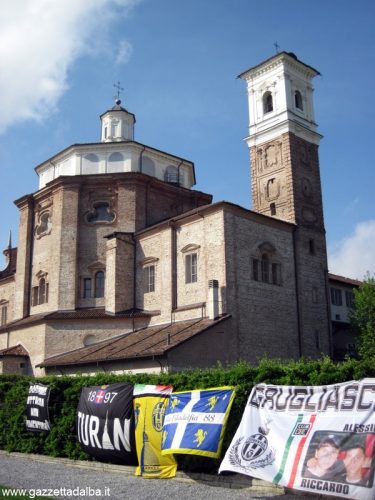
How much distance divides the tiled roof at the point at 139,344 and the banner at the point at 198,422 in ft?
35.7

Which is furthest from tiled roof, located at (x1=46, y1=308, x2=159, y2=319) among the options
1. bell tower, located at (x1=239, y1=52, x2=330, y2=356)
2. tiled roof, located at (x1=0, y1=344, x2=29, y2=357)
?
bell tower, located at (x1=239, y1=52, x2=330, y2=356)

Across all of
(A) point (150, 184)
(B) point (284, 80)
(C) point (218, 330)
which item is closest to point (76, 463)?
(C) point (218, 330)

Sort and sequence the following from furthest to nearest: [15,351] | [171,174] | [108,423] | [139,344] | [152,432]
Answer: [171,174], [15,351], [139,344], [108,423], [152,432]

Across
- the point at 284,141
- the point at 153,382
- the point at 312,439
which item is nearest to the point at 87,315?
the point at 284,141

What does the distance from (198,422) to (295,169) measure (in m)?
24.8

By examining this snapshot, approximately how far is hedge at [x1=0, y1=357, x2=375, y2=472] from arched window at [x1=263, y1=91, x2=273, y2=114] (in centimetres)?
2555

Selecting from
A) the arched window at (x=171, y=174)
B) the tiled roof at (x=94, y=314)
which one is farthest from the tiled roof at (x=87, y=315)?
the arched window at (x=171, y=174)

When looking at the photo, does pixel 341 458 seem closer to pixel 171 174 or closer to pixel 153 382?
pixel 153 382

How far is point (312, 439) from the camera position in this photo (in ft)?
29.8

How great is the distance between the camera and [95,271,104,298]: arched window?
33.3 metres

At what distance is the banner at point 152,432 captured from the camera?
12.5 m

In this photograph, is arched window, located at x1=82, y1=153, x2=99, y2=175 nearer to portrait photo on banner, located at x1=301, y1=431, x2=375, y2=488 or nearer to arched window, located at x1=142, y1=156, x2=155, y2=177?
arched window, located at x1=142, y1=156, x2=155, y2=177

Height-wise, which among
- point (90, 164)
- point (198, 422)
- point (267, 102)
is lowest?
point (198, 422)

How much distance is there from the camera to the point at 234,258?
91.5ft
